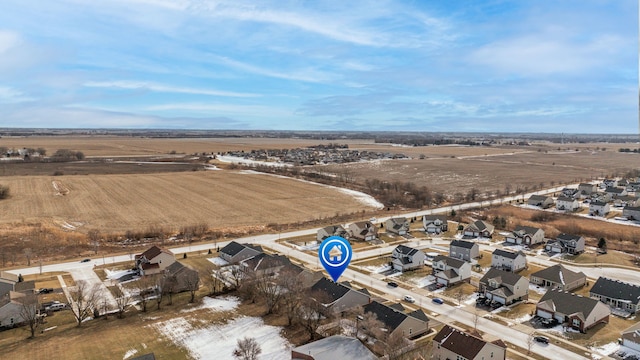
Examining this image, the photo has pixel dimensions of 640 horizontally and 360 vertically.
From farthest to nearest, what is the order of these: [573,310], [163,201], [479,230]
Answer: [163,201]
[479,230]
[573,310]

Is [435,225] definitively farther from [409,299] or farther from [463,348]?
[463,348]

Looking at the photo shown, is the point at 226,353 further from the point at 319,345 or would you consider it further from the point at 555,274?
the point at 555,274

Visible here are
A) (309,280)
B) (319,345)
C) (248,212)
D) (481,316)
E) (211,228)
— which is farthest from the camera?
(248,212)

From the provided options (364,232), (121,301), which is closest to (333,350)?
(121,301)

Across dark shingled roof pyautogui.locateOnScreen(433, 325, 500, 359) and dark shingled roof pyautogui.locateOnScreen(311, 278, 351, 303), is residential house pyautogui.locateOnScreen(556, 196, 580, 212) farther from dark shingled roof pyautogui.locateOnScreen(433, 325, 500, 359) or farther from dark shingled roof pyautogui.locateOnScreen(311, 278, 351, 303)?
dark shingled roof pyautogui.locateOnScreen(433, 325, 500, 359)

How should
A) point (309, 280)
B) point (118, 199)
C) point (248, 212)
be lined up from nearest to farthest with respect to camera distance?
point (309, 280), point (248, 212), point (118, 199)

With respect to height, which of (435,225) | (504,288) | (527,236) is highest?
(527,236)

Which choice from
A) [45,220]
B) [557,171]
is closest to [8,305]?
[45,220]
